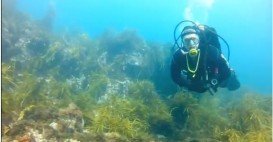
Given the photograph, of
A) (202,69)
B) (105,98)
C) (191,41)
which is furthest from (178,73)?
(105,98)

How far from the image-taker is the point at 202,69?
625 cm

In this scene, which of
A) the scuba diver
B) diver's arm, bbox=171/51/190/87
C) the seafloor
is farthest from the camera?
diver's arm, bbox=171/51/190/87

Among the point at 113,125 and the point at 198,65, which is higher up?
the point at 198,65

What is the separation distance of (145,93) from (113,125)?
302 cm

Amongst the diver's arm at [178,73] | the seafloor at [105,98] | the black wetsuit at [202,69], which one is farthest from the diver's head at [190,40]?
the seafloor at [105,98]

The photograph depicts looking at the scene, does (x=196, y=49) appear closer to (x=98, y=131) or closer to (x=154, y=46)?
(x=98, y=131)

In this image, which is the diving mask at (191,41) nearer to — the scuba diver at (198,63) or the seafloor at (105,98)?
the scuba diver at (198,63)

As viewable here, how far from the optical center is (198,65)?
6195 millimetres

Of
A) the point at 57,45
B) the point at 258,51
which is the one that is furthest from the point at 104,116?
the point at 258,51

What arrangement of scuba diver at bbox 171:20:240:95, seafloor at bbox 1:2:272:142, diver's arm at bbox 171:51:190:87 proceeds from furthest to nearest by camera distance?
diver's arm at bbox 171:51:190:87
scuba diver at bbox 171:20:240:95
seafloor at bbox 1:2:272:142

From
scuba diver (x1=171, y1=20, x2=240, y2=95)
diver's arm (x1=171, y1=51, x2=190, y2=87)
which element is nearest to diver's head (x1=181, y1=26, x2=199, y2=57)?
scuba diver (x1=171, y1=20, x2=240, y2=95)

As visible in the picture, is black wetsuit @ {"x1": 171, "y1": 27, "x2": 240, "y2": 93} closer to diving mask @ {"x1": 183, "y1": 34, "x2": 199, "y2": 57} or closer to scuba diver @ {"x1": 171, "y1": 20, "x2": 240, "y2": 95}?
scuba diver @ {"x1": 171, "y1": 20, "x2": 240, "y2": 95}

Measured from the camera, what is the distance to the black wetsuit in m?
6.26

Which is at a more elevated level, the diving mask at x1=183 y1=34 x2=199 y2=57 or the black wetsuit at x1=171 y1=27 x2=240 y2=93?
the diving mask at x1=183 y1=34 x2=199 y2=57
